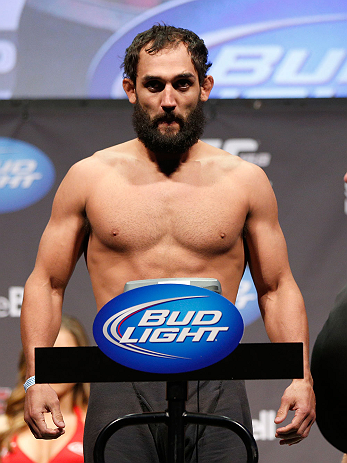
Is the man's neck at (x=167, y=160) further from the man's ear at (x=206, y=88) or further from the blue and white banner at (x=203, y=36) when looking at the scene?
the blue and white banner at (x=203, y=36)

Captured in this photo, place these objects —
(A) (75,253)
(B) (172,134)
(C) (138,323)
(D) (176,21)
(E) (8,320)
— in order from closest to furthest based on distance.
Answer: (C) (138,323) < (B) (172,134) < (A) (75,253) < (E) (8,320) < (D) (176,21)

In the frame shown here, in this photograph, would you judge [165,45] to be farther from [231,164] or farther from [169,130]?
[231,164]

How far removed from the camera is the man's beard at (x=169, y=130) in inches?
63.9

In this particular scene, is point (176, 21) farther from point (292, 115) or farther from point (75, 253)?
point (75, 253)

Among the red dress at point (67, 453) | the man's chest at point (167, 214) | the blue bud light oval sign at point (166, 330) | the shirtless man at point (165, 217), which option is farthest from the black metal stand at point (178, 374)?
the red dress at point (67, 453)

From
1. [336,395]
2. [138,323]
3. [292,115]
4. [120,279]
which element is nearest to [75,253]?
[120,279]

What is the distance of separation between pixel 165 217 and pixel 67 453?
1328 millimetres

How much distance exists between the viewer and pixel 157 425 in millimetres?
1277

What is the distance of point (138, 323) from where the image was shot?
87cm

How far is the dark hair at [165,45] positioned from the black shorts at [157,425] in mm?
842

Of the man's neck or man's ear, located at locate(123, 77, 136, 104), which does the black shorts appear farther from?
man's ear, located at locate(123, 77, 136, 104)

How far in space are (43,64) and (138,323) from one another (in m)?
2.41

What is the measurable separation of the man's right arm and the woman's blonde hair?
104 cm

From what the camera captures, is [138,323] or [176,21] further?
[176,21]
